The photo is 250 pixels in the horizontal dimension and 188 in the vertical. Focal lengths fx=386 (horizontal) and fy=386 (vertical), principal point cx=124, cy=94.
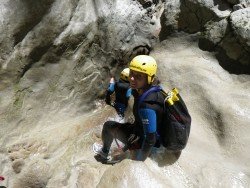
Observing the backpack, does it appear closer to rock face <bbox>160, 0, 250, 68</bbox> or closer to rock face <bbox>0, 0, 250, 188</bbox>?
rock face <bbox>0, 0, 250, 188</bbox>

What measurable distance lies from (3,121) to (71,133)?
3.67ft

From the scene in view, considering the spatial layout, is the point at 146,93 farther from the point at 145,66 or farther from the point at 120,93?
the point at 120,93

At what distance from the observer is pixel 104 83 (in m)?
7.12

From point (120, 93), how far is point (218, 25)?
2.22m

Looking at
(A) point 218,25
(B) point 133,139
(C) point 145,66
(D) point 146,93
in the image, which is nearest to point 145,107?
(D) point 146,93

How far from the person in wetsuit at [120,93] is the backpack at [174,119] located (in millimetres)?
1899

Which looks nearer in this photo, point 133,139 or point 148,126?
point 148,126

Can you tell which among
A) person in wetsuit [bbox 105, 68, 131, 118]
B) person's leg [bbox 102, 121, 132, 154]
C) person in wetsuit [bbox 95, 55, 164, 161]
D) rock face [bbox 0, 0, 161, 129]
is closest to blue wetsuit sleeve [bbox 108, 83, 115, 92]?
person in wetsuit [bbox 105, 68, 131, 118]

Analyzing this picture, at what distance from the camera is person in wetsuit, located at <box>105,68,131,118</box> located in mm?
6820

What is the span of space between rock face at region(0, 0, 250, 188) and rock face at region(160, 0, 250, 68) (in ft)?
0.06

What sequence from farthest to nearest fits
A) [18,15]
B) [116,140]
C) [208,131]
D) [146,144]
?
[208,131]
[116,140]
[18,15]
[146,144]

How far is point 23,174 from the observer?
566 cm

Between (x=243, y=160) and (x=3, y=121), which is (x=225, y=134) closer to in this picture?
(x=243, y=160)

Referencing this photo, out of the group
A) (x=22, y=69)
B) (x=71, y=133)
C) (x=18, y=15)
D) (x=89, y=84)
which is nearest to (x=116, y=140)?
(x=71, y=133)
